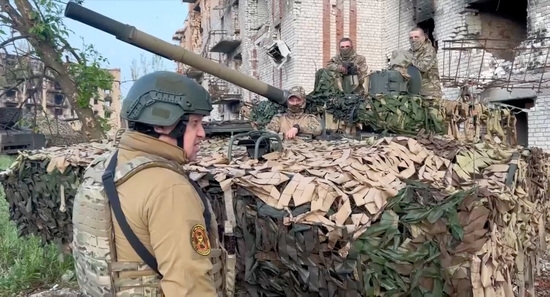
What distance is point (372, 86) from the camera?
5883 mm

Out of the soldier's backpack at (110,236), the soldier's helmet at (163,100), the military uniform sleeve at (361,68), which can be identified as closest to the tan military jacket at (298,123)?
the military uniform sleeve at (361,68)

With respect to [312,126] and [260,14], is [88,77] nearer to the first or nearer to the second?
[312,126]

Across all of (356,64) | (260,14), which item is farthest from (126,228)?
(260,14)

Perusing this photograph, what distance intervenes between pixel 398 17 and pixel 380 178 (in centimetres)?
1260

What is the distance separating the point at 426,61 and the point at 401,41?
839 centimetres

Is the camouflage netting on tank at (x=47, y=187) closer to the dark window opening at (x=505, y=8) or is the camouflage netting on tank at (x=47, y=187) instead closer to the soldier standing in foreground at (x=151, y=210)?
the soldier standing in foreground at (x=151, y=210)

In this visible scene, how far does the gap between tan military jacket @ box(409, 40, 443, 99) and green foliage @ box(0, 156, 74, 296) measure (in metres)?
4.45

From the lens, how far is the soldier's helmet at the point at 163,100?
1972 mm

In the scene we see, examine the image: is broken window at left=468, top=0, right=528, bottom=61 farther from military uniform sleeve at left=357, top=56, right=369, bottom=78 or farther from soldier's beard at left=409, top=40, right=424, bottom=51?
military uniform sleeve at left=357, top=56, right=369, bottom=78

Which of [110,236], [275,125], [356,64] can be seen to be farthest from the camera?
[356,64]

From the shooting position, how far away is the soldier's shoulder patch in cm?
182

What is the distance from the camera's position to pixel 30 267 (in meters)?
5.59

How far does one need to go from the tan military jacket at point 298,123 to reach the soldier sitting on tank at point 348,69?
2.75 ft

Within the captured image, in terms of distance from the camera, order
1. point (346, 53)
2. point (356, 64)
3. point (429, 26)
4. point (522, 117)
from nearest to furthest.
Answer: point (356, 64)
point (346, 53)
point (522, 117)
point (429, 26)
